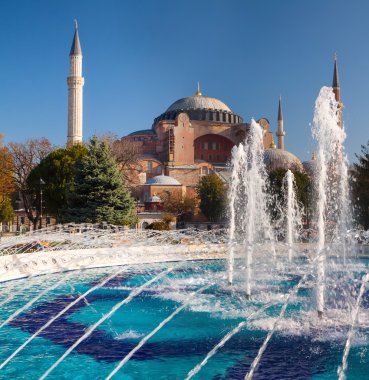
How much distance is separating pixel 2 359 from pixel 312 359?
11.2 feet

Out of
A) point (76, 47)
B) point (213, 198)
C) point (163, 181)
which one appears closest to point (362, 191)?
point (213, 198)

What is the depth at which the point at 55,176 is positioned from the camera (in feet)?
81.0

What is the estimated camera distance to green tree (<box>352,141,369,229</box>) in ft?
78.5

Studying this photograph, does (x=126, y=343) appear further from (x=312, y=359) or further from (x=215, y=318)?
(x=312, y=359)

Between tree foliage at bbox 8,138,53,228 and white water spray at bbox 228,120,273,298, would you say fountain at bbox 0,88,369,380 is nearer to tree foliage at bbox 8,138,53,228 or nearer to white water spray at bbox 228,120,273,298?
white water spray at bbox 228,120,273,298

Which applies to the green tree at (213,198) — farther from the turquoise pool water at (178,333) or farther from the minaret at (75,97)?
the turquoise pool water at (178,333)

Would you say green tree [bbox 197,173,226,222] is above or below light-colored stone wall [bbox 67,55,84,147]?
below

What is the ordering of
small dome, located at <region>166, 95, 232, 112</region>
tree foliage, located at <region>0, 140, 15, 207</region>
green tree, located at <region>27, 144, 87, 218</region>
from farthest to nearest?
small dome, located at <region>166, 95, 232, 112</region>, tree foliage, located at <region>0, 140, 15, 207</region>, green tree, located at <region>27, 144, 87, 218</region>

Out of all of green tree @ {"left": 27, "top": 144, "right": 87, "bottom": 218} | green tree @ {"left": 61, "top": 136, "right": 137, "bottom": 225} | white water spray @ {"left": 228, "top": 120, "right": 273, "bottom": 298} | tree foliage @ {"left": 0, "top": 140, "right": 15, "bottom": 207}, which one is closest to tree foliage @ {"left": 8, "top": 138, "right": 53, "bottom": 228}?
tree foliage @ {"left": 0, "top": 140, "right": 15, "bottom": 207}

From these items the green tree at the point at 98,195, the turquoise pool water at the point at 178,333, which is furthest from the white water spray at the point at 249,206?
the green tree at the point at 98,195

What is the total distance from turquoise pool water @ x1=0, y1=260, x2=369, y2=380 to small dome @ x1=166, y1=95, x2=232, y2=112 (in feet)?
145

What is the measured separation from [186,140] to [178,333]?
4014 centimetres

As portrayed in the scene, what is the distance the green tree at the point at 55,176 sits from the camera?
2458cm

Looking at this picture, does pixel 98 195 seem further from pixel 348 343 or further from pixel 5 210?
pixel 348 343
